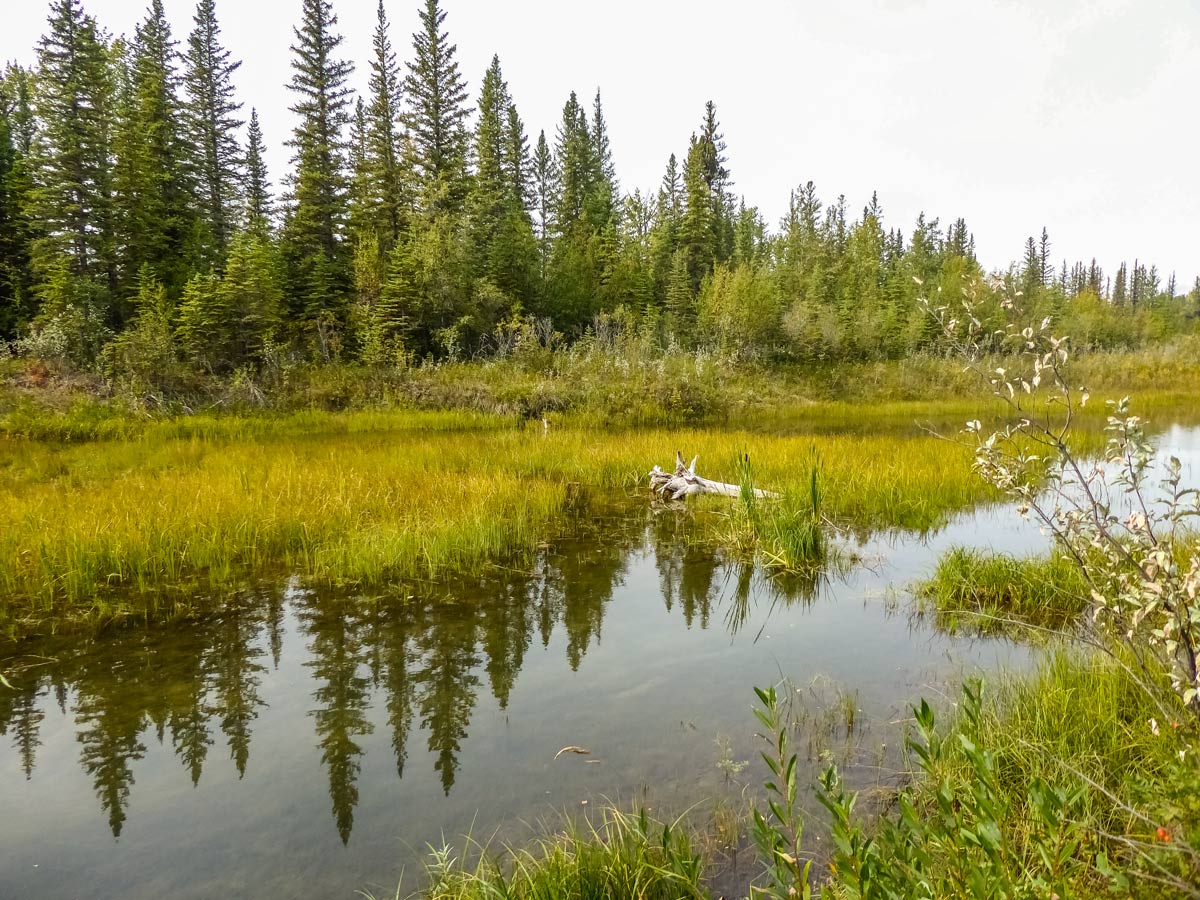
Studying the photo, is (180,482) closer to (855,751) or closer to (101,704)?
(101,704)

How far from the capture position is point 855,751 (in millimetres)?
3910

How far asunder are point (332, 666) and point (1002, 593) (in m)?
6.43

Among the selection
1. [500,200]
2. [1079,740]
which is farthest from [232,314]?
[1079,740]

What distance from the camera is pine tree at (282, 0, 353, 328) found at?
30.1 m

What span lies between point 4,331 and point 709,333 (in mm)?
34856

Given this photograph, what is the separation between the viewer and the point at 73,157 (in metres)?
25.9

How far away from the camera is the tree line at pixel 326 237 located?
82.3 feet

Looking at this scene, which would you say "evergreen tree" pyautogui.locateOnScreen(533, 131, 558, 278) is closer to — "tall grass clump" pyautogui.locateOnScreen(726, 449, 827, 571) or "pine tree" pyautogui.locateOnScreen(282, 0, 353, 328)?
"pine tree" pyautogui.locateOnScreen(282, 0, 353, 328)

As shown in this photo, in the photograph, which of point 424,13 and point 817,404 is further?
point 424,13

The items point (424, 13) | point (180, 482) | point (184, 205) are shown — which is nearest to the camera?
point (180, 482)

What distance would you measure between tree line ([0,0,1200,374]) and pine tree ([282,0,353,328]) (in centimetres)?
11

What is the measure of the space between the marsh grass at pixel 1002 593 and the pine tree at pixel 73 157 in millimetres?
32604

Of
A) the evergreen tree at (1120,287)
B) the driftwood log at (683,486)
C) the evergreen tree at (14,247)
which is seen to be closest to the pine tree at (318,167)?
the evergreen tree at (14,247)

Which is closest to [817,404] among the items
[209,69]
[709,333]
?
[709,333]
